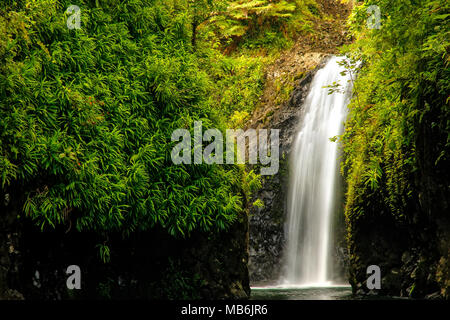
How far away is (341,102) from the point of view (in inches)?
520

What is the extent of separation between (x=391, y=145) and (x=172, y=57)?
3.57 m

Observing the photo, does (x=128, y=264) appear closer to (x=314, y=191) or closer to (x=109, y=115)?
(x=109, y=115)

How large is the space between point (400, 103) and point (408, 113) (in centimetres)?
27

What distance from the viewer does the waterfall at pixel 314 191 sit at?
11.8 metres

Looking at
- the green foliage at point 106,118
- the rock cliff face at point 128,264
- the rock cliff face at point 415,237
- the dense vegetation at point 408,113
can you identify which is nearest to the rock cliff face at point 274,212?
the rock cliff face at point 415,237

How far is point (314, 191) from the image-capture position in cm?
1250

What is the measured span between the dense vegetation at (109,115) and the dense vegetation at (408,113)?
96.3 inches

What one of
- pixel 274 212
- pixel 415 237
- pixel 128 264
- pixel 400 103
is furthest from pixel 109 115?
pixel 274 212

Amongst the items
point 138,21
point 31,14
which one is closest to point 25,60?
point 31,14

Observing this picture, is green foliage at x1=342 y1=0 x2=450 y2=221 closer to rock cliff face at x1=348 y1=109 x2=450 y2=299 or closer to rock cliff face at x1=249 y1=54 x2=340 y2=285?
rock cliff face at x1=348 y1=109 x2=450 y2=299

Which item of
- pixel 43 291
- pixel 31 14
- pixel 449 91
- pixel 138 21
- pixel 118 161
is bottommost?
pixel 43 291

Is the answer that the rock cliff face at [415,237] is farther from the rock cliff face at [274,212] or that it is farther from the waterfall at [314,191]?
the rock cliff face at [274,212]

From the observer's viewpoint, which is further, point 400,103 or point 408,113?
point 400,103

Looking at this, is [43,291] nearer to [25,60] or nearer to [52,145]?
[52,145]
